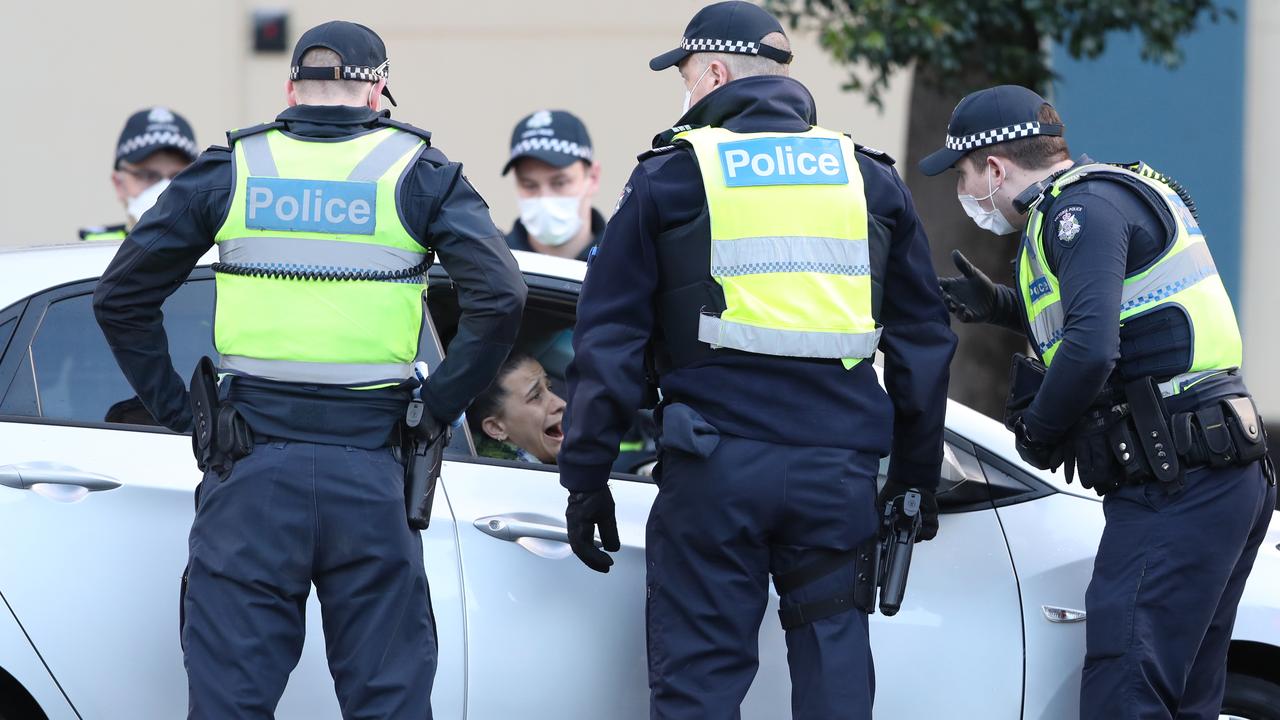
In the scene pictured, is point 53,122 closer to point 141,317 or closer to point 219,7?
point 219,7

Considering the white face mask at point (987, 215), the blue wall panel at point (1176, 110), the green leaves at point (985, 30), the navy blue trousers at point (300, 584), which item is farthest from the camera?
the blue wall panel at point (1176, 110)

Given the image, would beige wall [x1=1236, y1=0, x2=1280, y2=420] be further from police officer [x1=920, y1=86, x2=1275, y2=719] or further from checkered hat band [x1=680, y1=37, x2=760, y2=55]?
checkered hat band [x1=680, y1=37, x2=760, y2=55]

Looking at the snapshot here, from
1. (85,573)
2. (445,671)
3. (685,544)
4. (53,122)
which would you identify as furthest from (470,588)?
(53,122)

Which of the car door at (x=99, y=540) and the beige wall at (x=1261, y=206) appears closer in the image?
the car door at (x=99, y=540)

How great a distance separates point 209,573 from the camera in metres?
2.83

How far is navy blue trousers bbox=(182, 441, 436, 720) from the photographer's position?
2.81 meters

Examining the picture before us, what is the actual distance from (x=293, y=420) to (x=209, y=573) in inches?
12.4

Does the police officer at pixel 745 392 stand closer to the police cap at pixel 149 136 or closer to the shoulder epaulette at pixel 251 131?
the shoulder epaulette at pixel 251 131

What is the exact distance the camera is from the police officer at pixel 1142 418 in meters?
3.12

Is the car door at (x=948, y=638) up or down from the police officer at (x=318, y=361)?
down

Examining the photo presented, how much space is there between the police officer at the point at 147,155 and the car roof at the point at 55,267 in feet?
6.94

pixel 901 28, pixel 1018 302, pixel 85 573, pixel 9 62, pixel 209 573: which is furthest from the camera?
pixel 9 62

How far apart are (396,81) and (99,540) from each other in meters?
5.96

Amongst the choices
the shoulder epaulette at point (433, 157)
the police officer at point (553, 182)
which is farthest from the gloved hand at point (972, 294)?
the police officer at point (553, 182)
